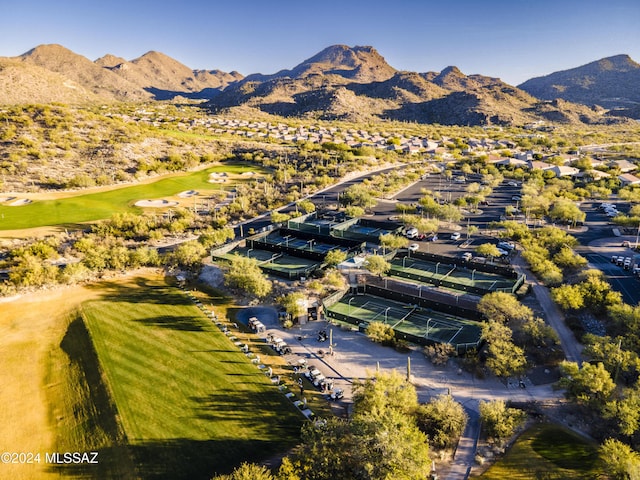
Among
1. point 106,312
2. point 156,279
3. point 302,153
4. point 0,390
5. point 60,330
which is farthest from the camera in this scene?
point 302,153

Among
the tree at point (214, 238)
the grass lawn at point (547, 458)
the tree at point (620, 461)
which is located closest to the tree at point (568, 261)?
the grass lawn at point (547, 458)

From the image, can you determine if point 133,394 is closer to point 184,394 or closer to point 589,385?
point 184,394

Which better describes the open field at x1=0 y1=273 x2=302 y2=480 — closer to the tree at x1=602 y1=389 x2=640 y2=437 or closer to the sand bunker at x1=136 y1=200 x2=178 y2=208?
the tree at x1=602 y1=389 x2=640 y2=437

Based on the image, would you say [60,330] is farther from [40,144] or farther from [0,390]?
[40,144]

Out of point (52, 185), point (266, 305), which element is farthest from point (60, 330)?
point (52, 185)

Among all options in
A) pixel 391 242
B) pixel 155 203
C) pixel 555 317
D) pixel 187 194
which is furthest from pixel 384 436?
pixel 187 194

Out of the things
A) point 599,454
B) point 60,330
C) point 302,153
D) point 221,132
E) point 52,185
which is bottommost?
point 599,454

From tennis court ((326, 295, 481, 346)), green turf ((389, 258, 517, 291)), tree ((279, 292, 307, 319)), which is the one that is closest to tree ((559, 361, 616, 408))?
tennis court ((326, 295, 481, 346))
